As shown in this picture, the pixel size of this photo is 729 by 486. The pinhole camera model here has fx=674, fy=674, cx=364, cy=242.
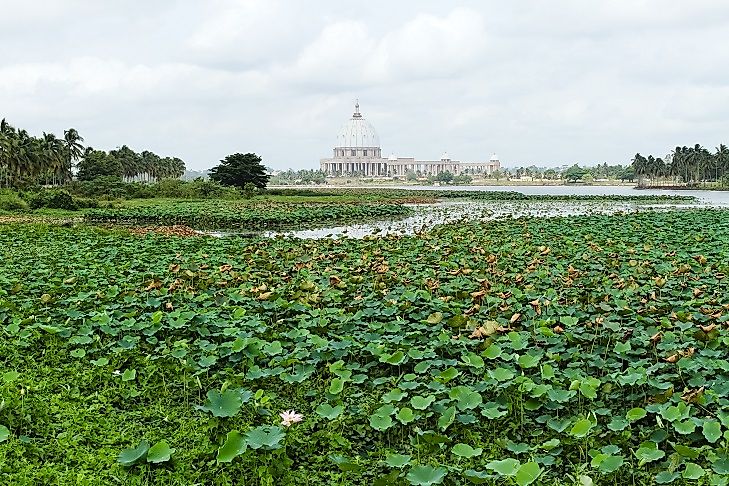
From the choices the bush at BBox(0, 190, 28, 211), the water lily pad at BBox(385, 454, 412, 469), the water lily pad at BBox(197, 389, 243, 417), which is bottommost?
the water lily pad at BBox(385, 454, 412, 469)

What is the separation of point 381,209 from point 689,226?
47.1ft

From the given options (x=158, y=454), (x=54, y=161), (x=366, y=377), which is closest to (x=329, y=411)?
(x=366, y=377)

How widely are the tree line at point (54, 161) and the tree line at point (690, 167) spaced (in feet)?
184

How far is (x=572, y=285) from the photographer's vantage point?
7328mm

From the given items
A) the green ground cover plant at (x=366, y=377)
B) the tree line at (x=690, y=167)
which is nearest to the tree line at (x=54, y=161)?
the green ground cover plant at (x=366, y=377)

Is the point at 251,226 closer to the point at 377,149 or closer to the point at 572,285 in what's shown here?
the point at 572,285

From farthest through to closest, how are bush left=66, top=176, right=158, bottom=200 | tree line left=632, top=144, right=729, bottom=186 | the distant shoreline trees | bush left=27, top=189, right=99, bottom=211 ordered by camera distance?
tree line left=632, top=144, right=729, bottom=186, the distant shoreline trees, bush left=66, top=176, right=158, bottom=200, bush left=27, top=189, right=99, bottom=211

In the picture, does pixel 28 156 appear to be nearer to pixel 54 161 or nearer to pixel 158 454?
pixel 54 161

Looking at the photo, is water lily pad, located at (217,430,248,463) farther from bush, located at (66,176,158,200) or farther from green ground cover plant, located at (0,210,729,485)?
bush, located at (66,176,158,200)

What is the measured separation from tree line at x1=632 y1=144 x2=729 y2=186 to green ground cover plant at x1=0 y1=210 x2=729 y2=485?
224 feet

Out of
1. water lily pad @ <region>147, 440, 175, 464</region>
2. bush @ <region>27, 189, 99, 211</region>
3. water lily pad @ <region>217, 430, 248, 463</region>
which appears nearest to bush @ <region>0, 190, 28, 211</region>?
bush @ <region>27, 189, 99, 211</region>

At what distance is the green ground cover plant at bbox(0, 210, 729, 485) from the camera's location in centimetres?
360

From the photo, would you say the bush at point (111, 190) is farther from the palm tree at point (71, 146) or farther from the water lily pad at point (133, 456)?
the water lily pad at point (133, 456)

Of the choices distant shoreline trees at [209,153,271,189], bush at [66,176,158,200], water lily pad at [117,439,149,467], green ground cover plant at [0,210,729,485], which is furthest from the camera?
distant shoreline trees at [209,153,271,189]
